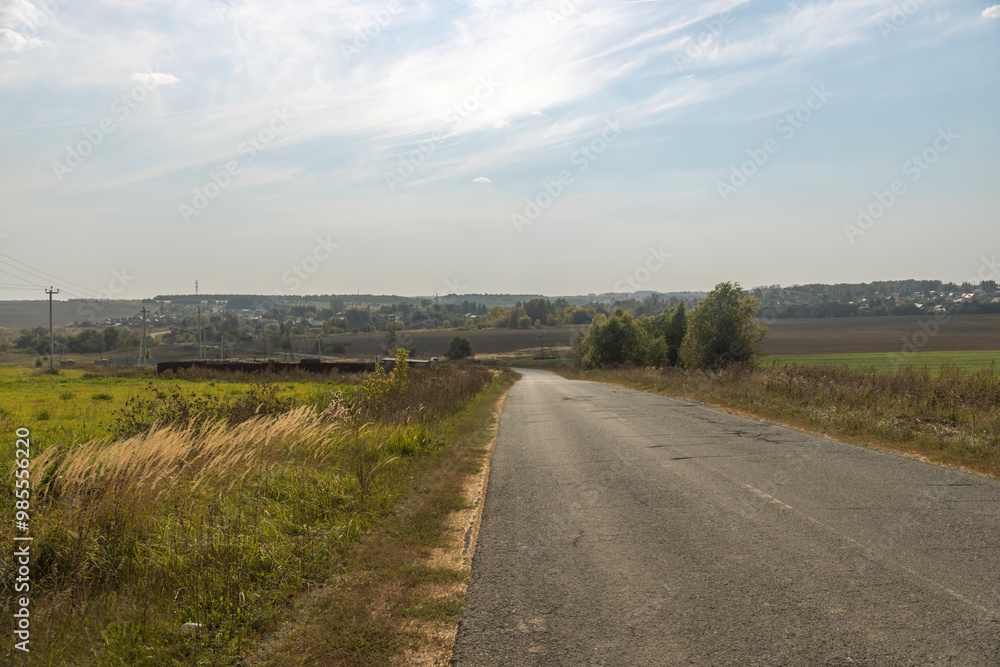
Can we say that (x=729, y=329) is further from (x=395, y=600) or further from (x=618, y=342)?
(x=395, y=600)

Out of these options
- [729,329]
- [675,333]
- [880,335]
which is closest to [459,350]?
[675,333]

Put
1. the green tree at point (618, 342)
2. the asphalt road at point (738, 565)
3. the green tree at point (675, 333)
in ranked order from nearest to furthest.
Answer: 1. the asphalt road at point (738, 565)
2. the green tree at point (618, 342)
3. the green tree at point (675, 333)

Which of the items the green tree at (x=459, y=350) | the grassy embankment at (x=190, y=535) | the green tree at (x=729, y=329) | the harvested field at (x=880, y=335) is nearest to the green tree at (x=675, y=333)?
the harvested field at (x=880, y=335)

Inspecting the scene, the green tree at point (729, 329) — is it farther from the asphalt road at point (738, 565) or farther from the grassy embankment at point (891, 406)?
the asphalt road at point (738, 565)

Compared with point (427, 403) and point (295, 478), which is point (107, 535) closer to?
point (295, 478)

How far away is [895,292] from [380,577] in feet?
709

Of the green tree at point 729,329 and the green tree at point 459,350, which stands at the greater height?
the green tree at point 729,329

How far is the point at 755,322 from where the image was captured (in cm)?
4438

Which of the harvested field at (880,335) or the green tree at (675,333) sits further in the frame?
the harvested field at (880,335)

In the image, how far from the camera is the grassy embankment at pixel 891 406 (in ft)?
38.3

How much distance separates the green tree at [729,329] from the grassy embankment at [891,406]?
18790 mm

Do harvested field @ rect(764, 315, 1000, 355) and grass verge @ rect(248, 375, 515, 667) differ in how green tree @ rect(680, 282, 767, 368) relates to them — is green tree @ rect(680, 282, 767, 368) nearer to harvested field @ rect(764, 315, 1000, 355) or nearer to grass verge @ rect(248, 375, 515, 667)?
harvested field @ rect(764, 315, 1000, 355)

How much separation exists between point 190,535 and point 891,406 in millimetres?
16497

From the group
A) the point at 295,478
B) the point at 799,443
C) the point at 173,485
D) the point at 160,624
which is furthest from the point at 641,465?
the point at 160,624
